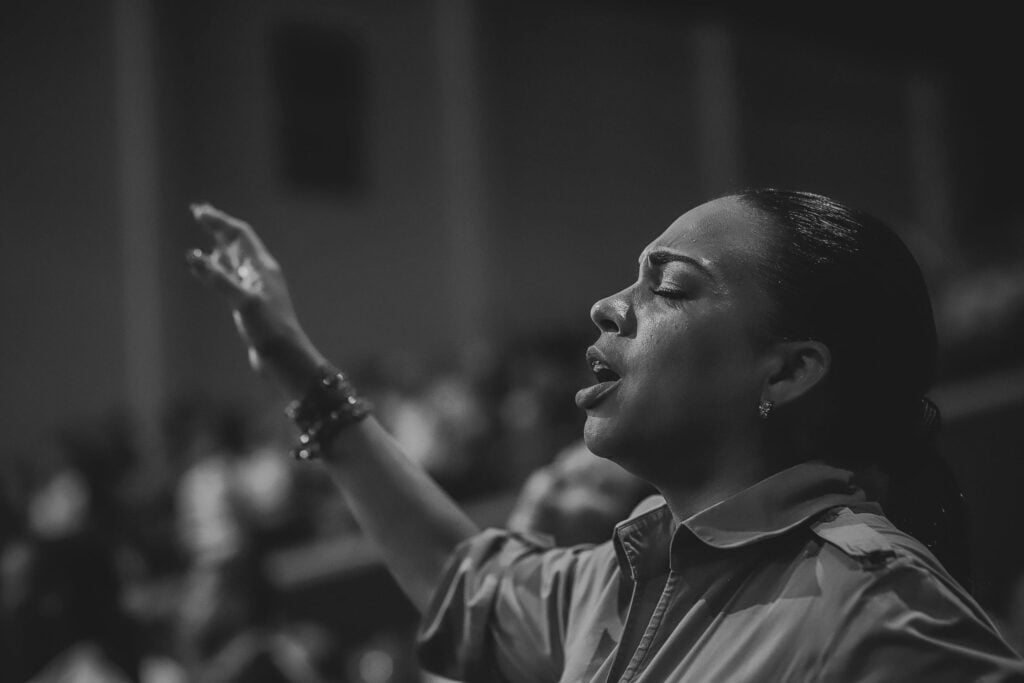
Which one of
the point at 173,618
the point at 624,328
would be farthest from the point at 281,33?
the point at 624,328

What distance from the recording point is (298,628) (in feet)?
14.4

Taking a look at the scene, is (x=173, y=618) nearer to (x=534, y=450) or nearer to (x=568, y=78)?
(x=534, y=450)

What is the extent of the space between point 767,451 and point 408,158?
8.35m

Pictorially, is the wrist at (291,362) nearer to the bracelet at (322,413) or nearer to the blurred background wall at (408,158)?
the bracelet at (322,413)

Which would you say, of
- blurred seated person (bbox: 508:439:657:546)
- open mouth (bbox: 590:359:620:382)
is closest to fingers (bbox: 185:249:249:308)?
open mouth (bbox: 590:359:620:382)

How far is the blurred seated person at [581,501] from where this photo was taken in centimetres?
185

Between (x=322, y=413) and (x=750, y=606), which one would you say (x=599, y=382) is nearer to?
(x=750, y=606)

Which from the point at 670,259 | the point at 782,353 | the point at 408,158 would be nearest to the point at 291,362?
the point at 670,259

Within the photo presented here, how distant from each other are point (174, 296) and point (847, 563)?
7903mm

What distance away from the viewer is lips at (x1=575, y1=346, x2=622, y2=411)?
1.11 metres

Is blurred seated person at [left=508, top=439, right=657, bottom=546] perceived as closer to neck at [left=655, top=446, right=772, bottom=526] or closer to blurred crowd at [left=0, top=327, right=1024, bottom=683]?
blurred crowd at [left=0, top=327, right=1024, bottom=683]

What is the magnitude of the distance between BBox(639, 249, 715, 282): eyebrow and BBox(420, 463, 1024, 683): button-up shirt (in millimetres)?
206

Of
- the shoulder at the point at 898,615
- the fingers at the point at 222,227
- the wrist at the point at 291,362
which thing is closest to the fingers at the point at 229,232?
the fingers at the point at 222,227

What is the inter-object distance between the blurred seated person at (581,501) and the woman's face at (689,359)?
0.78m
